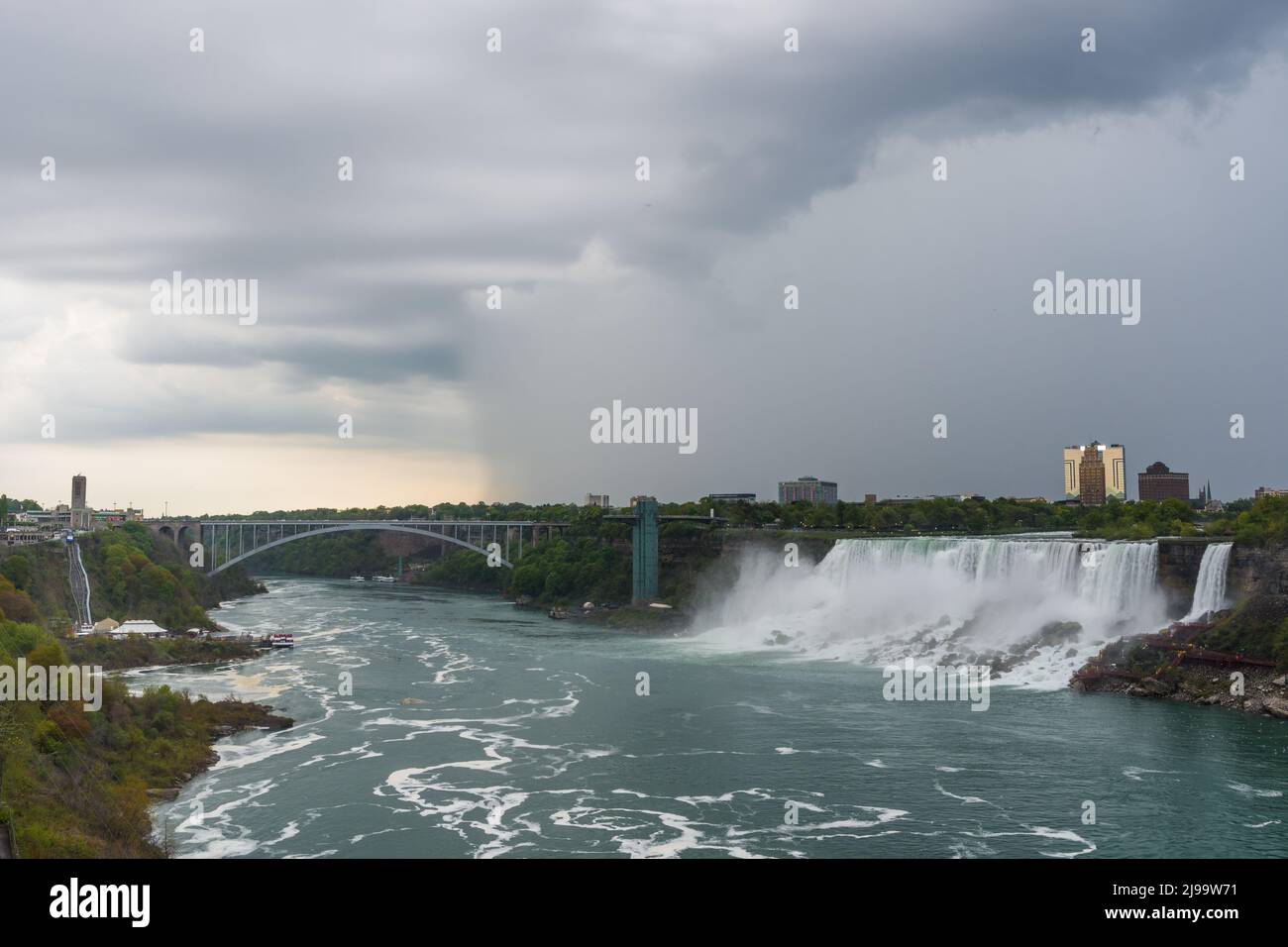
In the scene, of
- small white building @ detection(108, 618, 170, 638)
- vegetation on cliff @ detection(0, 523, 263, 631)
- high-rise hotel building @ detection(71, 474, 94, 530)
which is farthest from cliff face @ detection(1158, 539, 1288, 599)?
high-rise hotel building @ detection(71, 474, 94, 530)

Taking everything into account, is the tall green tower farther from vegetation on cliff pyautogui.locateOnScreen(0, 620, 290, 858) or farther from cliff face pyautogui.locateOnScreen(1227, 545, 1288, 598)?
vegetation on cliff pyautogui.locateOnScreen(0, 620, 290, 858)

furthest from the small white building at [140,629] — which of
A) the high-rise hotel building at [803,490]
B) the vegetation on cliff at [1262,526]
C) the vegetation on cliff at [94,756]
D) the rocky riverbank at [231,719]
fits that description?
the high-rise hotel building at [803,490]

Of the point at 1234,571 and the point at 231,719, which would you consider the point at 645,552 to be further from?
the point at 231,719

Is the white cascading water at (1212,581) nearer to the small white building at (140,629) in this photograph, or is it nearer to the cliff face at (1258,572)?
the cliff face at (1258,572)

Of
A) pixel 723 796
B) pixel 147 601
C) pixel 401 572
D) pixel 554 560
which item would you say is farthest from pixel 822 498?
pixel 723 796

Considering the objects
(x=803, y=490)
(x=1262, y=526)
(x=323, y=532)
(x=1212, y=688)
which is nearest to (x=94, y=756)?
(x=1212, y=688)
